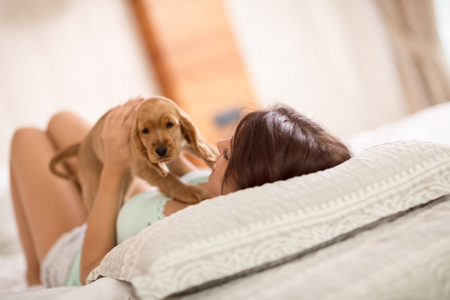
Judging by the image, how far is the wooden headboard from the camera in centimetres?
415

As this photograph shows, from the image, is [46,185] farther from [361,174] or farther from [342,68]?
[342,68]

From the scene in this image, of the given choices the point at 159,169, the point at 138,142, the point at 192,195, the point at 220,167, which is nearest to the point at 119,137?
the point at 138,142

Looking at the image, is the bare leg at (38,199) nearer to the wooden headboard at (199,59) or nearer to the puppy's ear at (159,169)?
the puppy's ear at (159,169)

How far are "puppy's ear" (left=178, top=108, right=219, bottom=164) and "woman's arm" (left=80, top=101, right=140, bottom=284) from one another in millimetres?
167

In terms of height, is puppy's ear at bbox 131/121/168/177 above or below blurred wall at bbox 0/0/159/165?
below

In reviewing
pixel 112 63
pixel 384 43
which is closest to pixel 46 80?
pixel 112 63

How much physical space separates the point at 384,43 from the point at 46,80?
2.93 m

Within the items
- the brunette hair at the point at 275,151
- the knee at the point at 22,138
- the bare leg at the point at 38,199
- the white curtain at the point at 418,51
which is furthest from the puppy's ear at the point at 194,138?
the white curtain at the point at 418,51

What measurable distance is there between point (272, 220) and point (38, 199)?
1285 mm

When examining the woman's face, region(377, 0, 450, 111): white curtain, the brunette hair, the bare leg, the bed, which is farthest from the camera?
region(377, 0, 450, 111): white curtain

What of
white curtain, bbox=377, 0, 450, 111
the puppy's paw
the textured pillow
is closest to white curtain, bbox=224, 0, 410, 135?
white curtain, bbox=377, 0, 450, 111

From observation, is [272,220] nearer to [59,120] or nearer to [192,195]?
[192,195]

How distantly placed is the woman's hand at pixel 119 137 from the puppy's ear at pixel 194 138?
0.16 meters

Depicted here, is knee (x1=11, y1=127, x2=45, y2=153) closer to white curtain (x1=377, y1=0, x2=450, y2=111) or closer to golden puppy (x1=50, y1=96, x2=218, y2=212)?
golden puppy (x1=50, y1=96, x2=218, y2=212)
